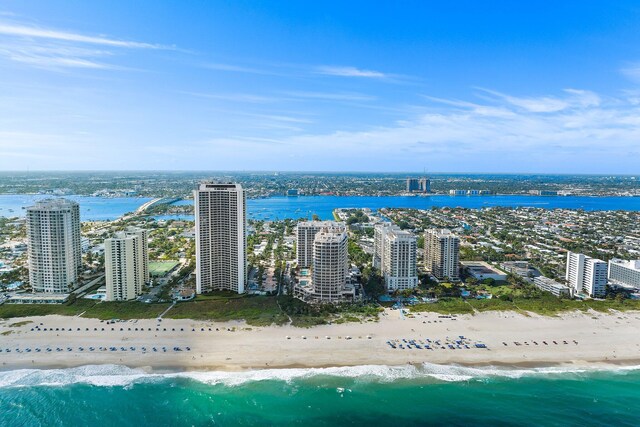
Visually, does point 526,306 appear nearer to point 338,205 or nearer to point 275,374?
point 275,374

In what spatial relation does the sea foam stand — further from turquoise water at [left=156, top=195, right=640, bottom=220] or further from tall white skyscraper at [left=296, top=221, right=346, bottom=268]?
turquoise water at [left=156, top=195, right=640, bottom=220]

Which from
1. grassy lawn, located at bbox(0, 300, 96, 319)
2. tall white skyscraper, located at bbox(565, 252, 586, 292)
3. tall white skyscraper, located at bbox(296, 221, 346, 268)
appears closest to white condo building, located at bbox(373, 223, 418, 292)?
tall white skyscraper, located at bbox(296, 221, 346, 268)

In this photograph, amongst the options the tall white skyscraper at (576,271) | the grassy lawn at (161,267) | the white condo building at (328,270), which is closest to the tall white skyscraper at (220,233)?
the white condo building at (328,270)

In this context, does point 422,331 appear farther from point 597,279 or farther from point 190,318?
point 597,279

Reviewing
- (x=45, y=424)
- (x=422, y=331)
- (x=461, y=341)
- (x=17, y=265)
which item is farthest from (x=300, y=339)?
(x=17, y=265)

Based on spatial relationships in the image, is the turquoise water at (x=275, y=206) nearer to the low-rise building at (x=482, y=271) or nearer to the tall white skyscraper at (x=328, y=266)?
the low-rise building at (x=482, y=271)

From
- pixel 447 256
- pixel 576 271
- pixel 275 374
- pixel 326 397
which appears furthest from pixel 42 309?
pixel 576 271

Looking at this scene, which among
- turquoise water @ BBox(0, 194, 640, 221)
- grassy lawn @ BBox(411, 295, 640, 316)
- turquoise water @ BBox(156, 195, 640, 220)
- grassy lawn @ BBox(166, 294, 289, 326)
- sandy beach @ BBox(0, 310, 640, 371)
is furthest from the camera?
turquoise water @ BBox(156, 195, 640, 220)
